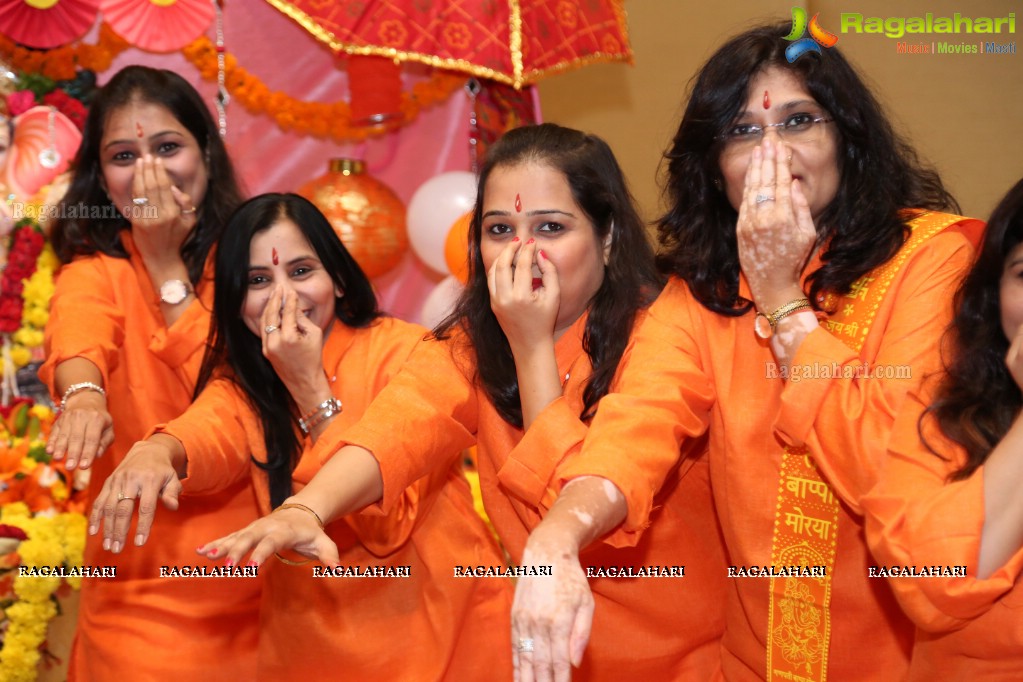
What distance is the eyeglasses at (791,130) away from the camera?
6.92 ft

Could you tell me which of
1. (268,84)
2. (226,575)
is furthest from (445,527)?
(268,84)

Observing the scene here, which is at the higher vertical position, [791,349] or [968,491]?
[791,349]

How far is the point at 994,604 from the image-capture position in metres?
1.70

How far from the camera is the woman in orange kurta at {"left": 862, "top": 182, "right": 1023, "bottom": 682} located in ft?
5.22

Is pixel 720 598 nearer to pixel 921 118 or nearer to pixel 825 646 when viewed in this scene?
pixel 825 646

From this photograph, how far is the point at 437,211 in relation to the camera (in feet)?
13.9

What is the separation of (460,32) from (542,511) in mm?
2506

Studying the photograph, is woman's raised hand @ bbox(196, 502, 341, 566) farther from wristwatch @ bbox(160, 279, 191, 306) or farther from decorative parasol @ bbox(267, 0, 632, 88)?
decorative parasol @ bbox(267, 0, 632, 88)

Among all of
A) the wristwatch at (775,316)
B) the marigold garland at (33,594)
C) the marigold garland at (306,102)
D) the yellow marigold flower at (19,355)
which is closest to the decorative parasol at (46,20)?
the marigold garland at (306,102)

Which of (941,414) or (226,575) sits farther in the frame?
(226,575)

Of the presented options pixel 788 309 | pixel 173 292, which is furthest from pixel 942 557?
pixel 173 292

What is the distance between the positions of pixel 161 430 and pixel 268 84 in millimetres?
2569

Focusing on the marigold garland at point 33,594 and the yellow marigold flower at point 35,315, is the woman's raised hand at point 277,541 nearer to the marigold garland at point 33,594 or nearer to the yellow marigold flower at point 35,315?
the marigold garland at point 33,594

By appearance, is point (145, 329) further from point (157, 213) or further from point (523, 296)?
point (523, 296)
